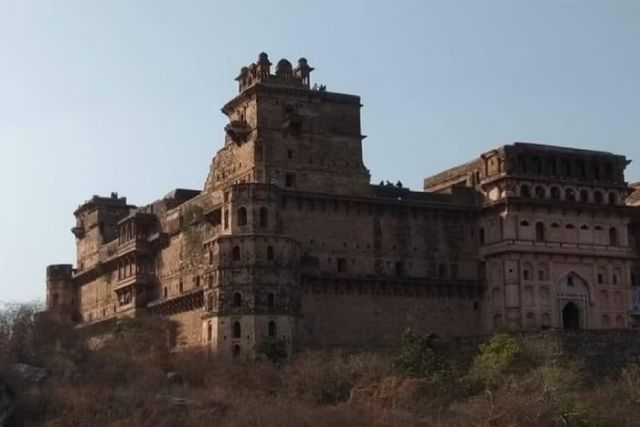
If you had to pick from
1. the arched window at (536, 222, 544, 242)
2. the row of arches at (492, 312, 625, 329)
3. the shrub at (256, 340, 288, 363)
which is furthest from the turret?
the arched window at (536, 222, 544, 242)

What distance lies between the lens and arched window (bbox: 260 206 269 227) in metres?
50.8

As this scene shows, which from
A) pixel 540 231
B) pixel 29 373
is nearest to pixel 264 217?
pixel 29 373

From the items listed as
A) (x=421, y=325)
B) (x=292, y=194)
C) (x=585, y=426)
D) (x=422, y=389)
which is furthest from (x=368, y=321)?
(x=585, y=426)

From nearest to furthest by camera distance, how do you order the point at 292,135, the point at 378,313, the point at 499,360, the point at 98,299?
1. the point at 499,360
2. the point at 292,135
3. the point at 378,313
4. the point at 98,299

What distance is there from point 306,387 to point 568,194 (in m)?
16.8

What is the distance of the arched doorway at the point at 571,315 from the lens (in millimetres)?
55688

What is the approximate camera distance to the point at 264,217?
50906mm

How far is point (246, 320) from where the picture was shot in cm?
4947

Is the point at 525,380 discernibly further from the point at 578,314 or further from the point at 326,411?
the point at 578,314

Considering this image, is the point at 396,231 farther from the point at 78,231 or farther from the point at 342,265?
the point at 78,231

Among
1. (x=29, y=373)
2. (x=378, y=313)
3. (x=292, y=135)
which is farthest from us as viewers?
(x=378, y=313)

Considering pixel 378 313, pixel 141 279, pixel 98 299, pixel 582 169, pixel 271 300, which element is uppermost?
pixel 582 169

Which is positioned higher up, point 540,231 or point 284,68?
point 284,68

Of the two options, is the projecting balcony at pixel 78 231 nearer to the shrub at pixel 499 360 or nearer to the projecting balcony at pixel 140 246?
the projecting balcony at pixel 140 246
